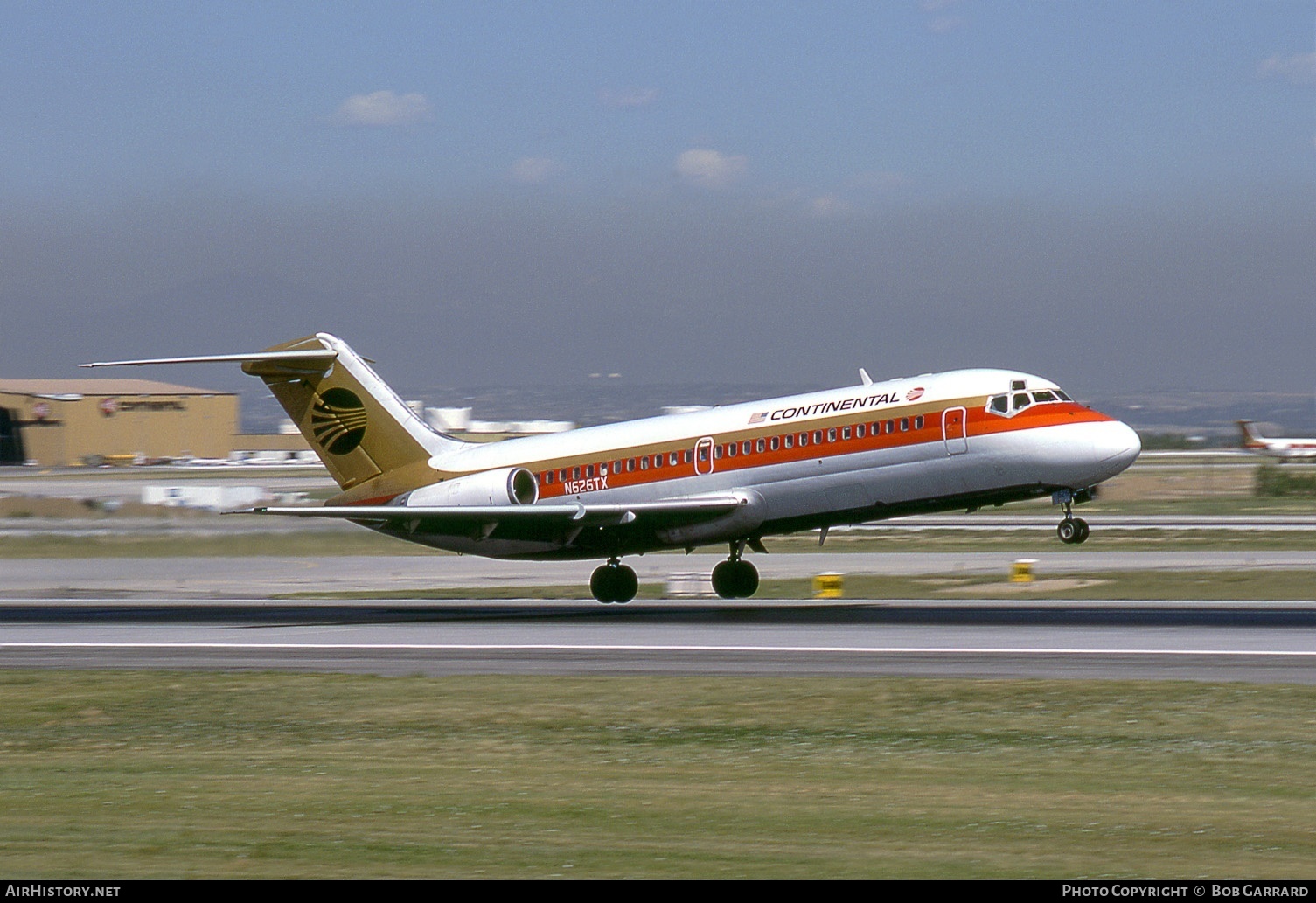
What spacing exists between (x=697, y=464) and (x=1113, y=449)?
8.96 meters

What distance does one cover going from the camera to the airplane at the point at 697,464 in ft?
103

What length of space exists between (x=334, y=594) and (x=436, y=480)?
215 inches

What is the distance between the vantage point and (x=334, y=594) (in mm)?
40844

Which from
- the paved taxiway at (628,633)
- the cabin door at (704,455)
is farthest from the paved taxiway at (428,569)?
the cabin door at (704,455)

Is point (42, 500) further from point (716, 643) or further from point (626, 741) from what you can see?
point (626, 741)

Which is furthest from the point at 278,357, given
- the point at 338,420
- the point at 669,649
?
the point at 669,649

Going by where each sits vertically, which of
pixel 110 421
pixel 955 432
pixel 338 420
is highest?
pixel 110 421

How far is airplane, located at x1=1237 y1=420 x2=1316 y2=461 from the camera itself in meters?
134

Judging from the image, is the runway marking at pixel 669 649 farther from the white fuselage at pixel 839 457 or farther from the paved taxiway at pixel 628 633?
the white fuselage at pixel 839 457

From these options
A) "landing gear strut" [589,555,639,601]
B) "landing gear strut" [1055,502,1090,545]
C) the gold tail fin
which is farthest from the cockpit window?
the gold tail fin

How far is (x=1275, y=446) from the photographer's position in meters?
138

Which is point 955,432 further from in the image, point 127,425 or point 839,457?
point 127,425

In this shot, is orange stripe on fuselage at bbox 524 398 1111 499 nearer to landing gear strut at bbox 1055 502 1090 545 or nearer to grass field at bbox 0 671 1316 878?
landing gear strut at bbox 1055 502 1090 545
